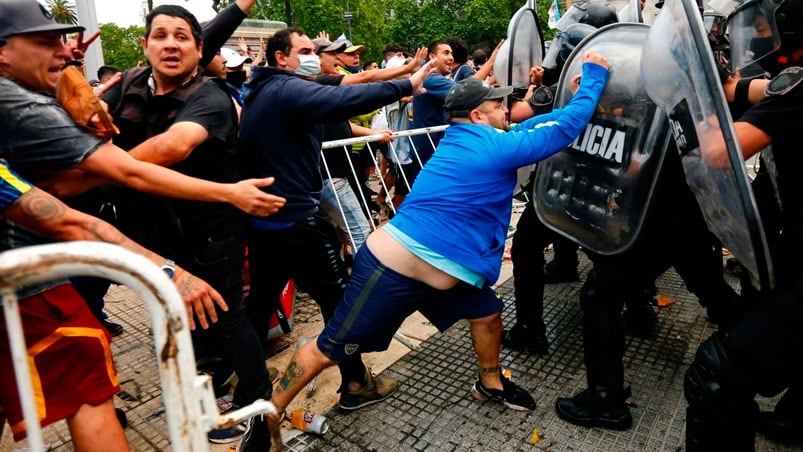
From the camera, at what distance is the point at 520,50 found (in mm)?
3564

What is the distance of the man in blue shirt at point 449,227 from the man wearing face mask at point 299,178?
24 cm

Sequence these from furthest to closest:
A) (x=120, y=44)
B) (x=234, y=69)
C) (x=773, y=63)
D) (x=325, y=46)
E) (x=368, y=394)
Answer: (x=120, y=44), (x=325, y=46), (x=234, y=69), (x=368, y=394), (x=773, y=63)

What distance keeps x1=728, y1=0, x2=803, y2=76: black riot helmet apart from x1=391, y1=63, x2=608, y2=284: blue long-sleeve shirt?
1.97ft

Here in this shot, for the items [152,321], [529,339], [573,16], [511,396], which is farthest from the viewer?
[573,16]

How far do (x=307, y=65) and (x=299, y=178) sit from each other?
0.86 m

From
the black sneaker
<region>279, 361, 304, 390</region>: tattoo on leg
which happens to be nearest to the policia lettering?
<region>279, 361, 304, 390</region>: tattoo on leg

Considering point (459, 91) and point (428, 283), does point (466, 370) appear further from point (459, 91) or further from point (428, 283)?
point (459, 91)

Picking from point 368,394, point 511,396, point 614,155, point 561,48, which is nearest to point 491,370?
point 511,396

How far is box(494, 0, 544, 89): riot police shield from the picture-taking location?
3436mm

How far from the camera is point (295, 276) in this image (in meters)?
3.03

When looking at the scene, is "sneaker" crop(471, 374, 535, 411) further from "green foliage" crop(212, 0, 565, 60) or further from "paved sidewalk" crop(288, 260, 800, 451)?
"green foliage" crop(212, 0, 565, 60)

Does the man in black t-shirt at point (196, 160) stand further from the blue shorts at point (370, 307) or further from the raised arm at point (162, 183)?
the raised arm at point (162, 183)

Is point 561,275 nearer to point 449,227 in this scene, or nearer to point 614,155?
point 614,155

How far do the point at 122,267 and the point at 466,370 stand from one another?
8.24 feet
